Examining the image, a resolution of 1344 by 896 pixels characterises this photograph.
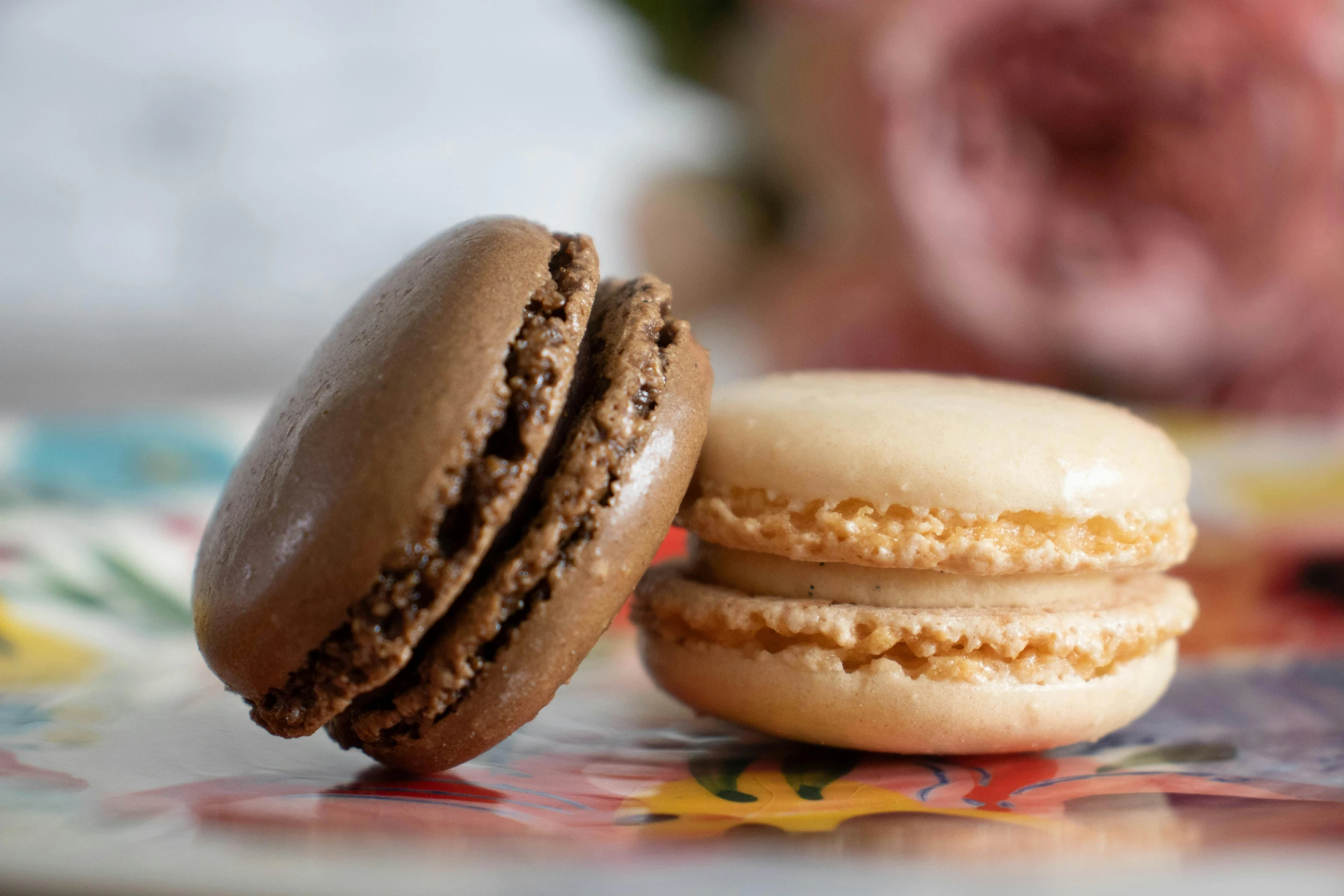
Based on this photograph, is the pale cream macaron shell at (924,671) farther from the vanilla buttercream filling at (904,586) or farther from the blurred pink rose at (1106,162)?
the blurred pink rose at (1106,162)

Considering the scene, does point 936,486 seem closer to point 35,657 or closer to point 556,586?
point 556,586

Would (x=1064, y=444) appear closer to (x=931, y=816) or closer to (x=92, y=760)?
(x=931, y=816)

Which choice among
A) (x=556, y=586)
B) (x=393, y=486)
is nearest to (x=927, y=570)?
(x=556, y=586)

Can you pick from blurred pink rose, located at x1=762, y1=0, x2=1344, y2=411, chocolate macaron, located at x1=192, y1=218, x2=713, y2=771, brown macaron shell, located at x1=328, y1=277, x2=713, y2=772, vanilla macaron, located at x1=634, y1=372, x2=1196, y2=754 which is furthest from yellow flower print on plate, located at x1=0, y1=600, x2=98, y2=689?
blurred pink rose, located at x1=762, y1=0, x2=1344, y2=411

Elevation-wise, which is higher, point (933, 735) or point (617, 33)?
Answer: point (617, 33)

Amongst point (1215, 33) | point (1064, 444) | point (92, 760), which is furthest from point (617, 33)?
point (92, 760)

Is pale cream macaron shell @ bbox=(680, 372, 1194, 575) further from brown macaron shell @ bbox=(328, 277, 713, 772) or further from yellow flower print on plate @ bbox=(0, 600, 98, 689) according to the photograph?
yellow flower print on plate @ bbox=(0, 600, 98, 689)

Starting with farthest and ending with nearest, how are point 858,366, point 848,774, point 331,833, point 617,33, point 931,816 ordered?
point 617,33 < point 858,366 < point 848,774 < point 931,816 < point 331,833
